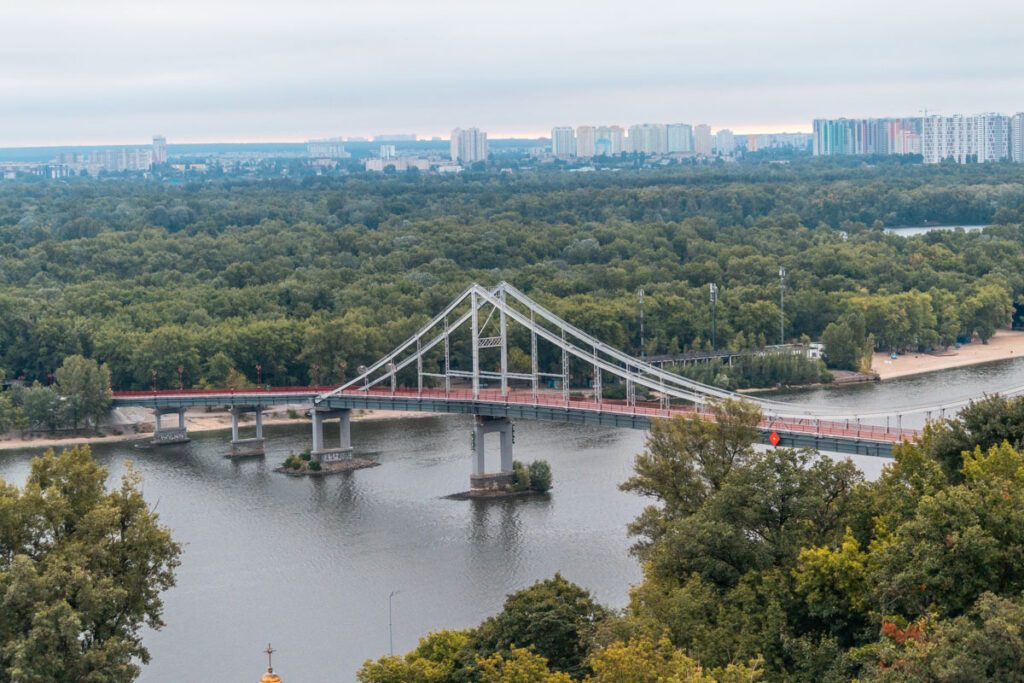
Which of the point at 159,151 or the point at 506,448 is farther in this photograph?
the point at 159,151

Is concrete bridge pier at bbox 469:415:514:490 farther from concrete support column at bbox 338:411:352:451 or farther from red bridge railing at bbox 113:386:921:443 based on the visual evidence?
concrete support column at bbox 338:411:352:451

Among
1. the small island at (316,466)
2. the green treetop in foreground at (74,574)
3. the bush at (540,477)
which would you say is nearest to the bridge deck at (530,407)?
the bush at (540,477)

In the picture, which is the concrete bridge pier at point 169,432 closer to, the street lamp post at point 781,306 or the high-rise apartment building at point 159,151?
the street lamp post at point 781,306

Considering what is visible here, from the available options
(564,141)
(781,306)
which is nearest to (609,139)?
(564,141)

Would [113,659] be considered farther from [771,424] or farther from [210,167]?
[210,167]

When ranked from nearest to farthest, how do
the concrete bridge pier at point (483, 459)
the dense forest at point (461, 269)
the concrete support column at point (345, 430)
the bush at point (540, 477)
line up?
the bush at point (540, 477) → the concrete bridge pier at point (483, 459) → the concrete support column at point (345, 430) → the dense forest at point (461, 269)

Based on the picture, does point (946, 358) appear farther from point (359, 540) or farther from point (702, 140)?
point (702, 140)
